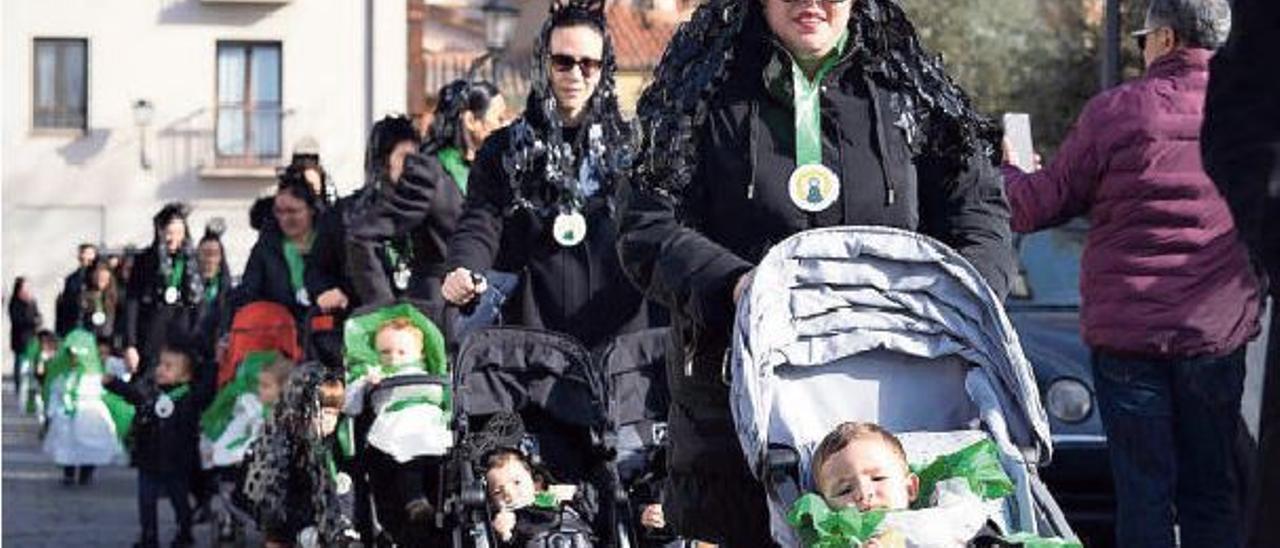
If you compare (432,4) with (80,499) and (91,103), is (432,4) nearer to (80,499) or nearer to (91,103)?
(91,103)

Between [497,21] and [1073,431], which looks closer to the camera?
[1073,431]

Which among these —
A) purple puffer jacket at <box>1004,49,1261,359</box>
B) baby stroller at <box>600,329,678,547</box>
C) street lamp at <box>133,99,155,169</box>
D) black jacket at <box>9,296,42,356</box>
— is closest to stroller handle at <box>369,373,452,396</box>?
baby stroller at <box>600,329,678,547</box>

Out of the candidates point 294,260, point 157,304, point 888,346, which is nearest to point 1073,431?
point 294,260

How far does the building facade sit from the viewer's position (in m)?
56.8

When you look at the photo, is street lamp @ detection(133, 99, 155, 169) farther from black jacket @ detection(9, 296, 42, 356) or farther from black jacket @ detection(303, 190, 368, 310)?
black jacket @ detection(303, 190, 368, 310)

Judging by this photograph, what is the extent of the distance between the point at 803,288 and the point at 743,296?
0.23 meters

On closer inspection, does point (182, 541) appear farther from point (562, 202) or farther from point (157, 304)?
point (562, 202)

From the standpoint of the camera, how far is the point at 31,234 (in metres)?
56.6

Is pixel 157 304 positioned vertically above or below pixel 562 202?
below

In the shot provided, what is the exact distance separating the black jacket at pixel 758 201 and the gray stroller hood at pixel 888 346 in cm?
16

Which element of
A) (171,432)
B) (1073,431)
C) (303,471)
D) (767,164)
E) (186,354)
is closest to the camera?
(767,164)

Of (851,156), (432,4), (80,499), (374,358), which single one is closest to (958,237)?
(851,156)

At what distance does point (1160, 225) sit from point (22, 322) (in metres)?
34.9

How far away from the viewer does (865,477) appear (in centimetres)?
624
